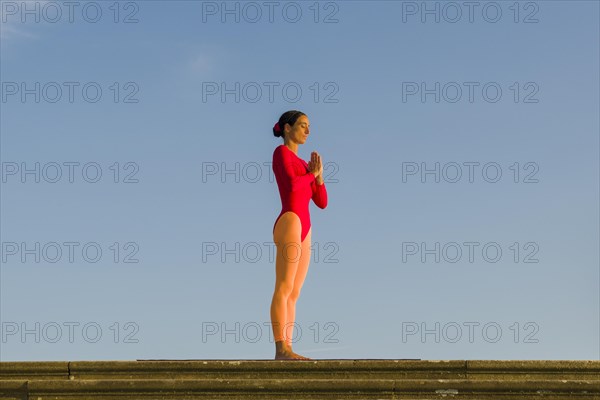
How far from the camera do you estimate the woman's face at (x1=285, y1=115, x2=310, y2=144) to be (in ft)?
38.5

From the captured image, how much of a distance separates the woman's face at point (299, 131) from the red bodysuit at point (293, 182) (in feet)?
0.52

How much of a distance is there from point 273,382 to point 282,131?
12.7 ft

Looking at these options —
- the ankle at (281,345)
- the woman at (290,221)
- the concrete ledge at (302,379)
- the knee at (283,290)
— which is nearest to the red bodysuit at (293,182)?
the woman at (290,221)

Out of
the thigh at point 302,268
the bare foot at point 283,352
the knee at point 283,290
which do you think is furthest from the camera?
the thigh at point 302,268

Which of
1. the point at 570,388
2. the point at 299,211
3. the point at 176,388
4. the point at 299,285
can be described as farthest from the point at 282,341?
the point at 570,388

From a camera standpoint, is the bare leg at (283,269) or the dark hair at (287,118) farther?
the dark hair at (287,118)

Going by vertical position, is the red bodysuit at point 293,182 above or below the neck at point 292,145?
below

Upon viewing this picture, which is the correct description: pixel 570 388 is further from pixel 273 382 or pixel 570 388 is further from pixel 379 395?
pixel 273 382

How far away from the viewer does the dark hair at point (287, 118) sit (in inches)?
463

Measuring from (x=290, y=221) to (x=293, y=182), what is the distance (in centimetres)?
48

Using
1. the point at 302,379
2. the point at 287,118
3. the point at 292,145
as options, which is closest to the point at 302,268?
the point at 292,145

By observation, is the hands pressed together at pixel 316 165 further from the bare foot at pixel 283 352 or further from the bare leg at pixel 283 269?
the bare foot at pixel 283 352

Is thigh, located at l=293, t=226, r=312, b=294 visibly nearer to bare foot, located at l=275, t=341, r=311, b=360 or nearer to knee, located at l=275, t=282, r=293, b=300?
knee, located at l=275, t=282, r=293, b=300

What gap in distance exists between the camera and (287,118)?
11773mm
